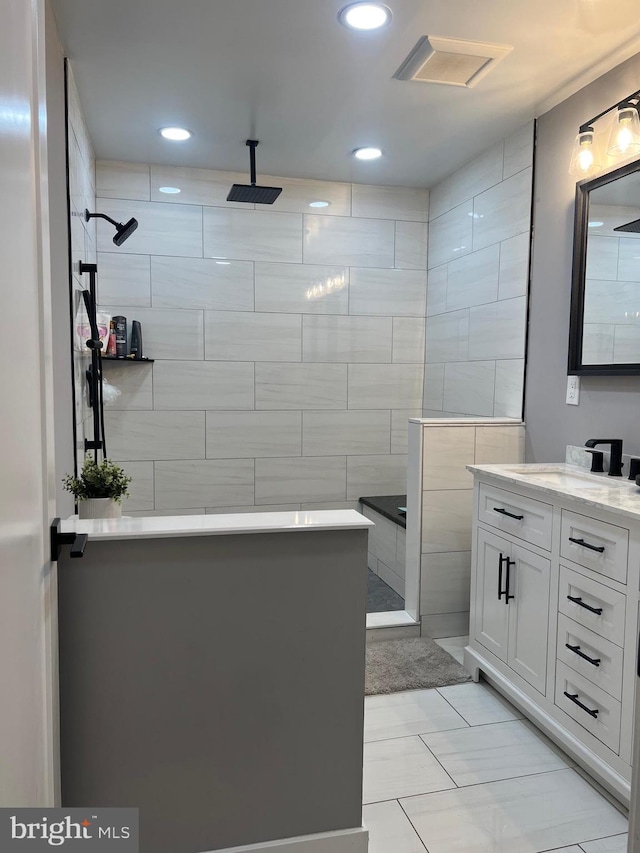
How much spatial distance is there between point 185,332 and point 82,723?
8.77ft

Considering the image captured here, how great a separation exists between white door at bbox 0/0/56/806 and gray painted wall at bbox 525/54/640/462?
213 centimetres

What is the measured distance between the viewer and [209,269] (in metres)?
3.77

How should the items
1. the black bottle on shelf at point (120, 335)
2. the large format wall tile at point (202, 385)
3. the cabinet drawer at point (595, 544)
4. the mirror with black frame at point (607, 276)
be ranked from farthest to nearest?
the large format wall tile at point (202, 385), the black bottle on shelf at point (120, 335), the mirror with black frame at point (607, 276), the cabinet drawer at point (595, 544)

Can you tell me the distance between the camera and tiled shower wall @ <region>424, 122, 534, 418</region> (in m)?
3.06

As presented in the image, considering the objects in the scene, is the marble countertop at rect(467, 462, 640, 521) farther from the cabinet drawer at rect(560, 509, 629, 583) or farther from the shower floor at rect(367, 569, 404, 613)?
the shower floor at rect(367, 569, 404, 613)

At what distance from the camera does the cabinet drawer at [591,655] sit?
183 centimetres

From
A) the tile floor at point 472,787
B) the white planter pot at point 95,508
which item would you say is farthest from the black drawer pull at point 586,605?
the white planter pot at point 95,508

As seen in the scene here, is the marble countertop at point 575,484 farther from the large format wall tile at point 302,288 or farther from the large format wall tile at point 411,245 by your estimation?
the large format wall tile at point 411,245

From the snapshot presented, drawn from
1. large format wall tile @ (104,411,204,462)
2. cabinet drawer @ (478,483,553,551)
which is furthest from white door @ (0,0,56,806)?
large format wall tile @ (104,411,204,462)

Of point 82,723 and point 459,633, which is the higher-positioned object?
point 82,723

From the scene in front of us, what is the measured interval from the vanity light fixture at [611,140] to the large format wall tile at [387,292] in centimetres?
161

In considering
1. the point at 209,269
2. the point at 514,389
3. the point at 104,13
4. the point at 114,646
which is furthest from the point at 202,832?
the point at 209,269

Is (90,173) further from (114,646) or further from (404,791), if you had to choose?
(404,791)

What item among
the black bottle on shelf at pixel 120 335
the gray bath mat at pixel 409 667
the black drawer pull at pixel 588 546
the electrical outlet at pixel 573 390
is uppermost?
the black bottle on shelf at pixel 120 335
